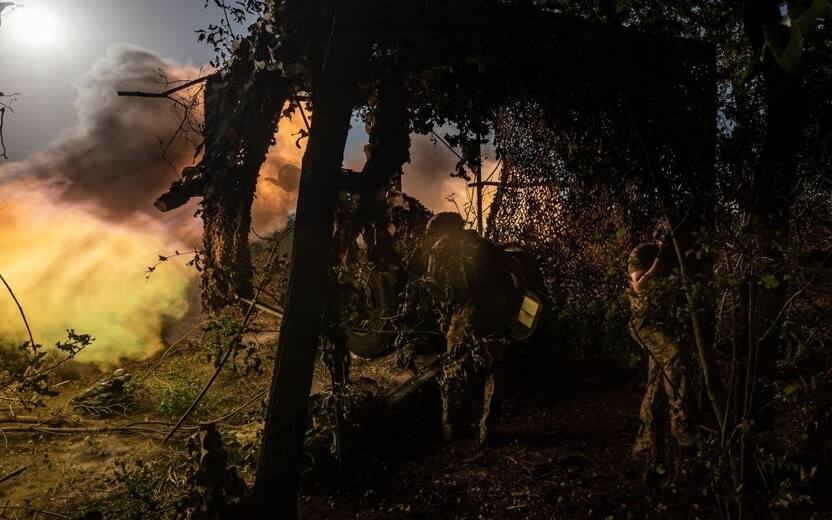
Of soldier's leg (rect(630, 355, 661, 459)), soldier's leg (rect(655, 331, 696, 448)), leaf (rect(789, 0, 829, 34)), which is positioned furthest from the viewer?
soldier's leg (rect(630, 355, 661, 459))

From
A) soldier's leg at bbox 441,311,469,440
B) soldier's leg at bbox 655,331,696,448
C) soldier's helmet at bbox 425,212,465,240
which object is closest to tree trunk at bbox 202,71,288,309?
soldier's helmet at bbox 425,212,465,240

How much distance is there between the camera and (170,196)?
17.0 feet

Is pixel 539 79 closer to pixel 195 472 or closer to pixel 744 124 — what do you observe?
pixel 744 124

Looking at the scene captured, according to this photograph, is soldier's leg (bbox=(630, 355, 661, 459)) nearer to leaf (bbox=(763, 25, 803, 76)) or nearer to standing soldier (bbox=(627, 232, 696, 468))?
standing soldier (bbox=(627, 232, 696, 468))

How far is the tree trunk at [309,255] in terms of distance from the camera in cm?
360

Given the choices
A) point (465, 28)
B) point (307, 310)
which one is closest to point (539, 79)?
point (465, 28)

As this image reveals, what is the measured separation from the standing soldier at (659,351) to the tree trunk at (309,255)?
2.43 meters

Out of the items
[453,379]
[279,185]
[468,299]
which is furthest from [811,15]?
[279,185]

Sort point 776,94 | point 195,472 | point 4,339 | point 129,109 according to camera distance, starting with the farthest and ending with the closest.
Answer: point 129,109
point 4,339
point 195,472
point 776,94

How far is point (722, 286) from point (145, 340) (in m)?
11.2

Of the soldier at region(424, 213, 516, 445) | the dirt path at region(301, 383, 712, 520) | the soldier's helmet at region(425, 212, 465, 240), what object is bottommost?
the dirt path at region(301, 383, 712, 520)

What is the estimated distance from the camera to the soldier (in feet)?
19.6

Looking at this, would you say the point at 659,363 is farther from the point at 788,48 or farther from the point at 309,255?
the point at 788,48

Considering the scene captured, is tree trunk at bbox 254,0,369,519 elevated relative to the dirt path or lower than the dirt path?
elevated
